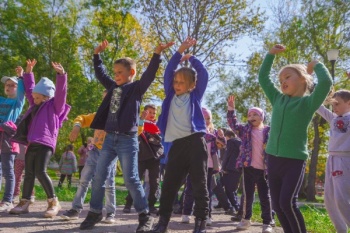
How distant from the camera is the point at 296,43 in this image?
24906 millimetres

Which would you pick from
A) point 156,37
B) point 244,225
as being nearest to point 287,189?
point 244,225

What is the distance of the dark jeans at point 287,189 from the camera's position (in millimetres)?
4297

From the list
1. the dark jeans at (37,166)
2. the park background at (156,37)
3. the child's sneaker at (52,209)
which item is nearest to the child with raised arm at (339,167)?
the child's sneaker at (52,209)

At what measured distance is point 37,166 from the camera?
5855mm

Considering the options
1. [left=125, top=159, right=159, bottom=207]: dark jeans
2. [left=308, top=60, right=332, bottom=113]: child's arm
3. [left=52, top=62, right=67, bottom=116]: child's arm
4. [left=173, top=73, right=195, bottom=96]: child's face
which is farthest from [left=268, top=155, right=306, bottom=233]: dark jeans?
[left=125, top=159, right=159, bottom=207]: dark jeans

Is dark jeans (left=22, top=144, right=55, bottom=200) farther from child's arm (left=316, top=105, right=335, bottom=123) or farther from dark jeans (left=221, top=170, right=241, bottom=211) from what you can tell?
dark jeans (left=221, top=170, right=241, bottom=211)

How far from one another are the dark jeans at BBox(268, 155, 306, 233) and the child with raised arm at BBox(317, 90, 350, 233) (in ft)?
2.92

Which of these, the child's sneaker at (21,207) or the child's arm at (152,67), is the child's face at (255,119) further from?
the child's sneaker at (21,207)

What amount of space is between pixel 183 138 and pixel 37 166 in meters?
2.12

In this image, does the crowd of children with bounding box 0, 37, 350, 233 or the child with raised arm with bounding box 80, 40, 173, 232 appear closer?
the crowd of children with bounding box 0, 37, 350, 233

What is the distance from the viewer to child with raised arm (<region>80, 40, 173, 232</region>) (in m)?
4.99

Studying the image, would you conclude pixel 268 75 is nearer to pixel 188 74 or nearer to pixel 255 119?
pixel 188 74

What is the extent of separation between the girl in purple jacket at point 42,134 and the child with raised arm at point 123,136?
969 mm

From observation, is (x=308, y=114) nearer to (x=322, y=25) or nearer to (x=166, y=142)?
(x=166, y=142)
